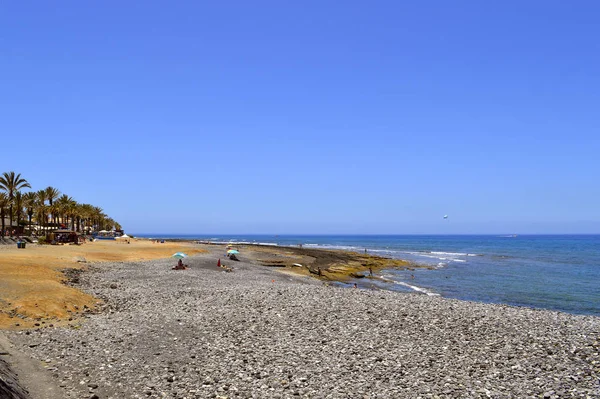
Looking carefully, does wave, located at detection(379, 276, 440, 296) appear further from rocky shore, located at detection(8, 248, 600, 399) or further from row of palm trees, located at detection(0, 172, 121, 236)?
row of palm trees, located at detection(0, 172, 121, 236)

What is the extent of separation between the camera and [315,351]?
1508 cm

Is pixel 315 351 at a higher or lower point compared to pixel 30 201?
lower

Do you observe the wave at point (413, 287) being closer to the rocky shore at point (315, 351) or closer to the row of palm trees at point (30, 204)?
the rocky shore at point (315, 351)

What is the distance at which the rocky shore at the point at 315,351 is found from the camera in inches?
470

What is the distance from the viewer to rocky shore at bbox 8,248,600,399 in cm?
1193

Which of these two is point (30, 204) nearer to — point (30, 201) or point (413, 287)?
point (30, 201)

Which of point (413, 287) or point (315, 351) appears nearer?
point (315, 351)

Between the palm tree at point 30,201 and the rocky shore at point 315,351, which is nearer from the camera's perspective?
the rocky shore at point 315,351

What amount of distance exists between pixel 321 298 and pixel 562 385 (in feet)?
47.1

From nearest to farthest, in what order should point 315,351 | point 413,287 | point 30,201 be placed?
point 315,351, point 413,287, point 30,201

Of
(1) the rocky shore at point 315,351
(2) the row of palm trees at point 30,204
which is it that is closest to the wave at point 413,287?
(1) the rocky shore at point 315,351

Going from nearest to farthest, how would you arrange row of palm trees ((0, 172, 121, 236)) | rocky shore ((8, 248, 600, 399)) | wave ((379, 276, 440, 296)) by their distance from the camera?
rocky shore ((8, 248, 600, 399)) → wave ((379, 276, 440, 296)) → row of palm trees ((0, 172, 121, 236))

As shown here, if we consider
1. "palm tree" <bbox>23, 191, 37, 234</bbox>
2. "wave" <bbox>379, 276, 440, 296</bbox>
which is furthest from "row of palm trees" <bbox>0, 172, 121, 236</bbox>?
"wave" <bbox>379, 276, 440, 296</bbox>

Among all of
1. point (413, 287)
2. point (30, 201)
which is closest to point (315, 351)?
point (413, 287)
